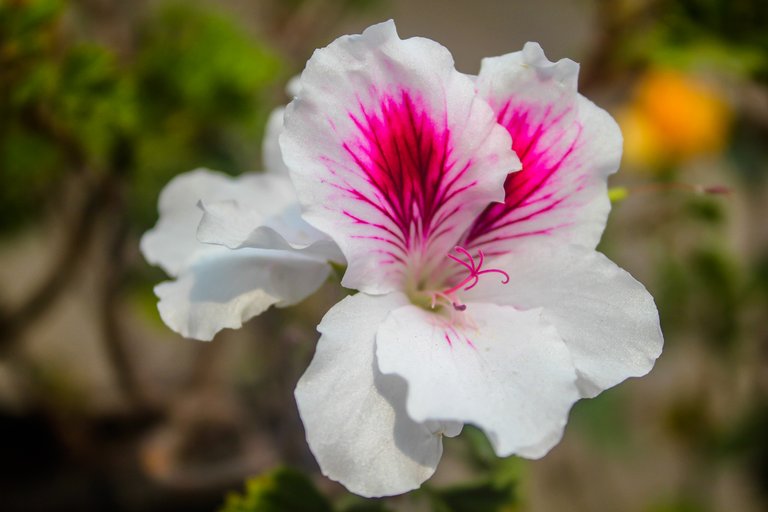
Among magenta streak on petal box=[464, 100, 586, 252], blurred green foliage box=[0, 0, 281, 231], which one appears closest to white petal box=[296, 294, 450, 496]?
magenta streak on petal box=[464, 100, 586, 252]

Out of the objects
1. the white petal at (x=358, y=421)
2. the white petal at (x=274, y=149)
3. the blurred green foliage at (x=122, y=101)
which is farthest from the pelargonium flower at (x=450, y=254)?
the blurred green foliage at (x=122, y=101)

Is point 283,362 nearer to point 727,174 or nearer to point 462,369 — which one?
point 462,369

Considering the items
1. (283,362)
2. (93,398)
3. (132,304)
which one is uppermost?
(283,362)

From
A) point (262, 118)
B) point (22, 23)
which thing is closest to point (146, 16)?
point (262, 118)

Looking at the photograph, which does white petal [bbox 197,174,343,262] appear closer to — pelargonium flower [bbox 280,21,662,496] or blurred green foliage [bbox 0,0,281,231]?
pelargonium flower [bbox 280,21,662,496]

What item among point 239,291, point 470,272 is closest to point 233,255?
point 239,291

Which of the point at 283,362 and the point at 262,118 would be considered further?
the point at 262,118

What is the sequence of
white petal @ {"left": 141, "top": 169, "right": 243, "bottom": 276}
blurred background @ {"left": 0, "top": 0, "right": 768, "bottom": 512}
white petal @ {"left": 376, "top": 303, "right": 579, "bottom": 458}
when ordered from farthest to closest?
blurred background @ {"left": 0, "top": 0, "right": 768, "bottom": 512}, white petal @ {"left": 141, "top": 169, "right": 243, "bottom": 276}, white petal @ {"left": 376, "top": 303, "right": 579, "bottom": 458}

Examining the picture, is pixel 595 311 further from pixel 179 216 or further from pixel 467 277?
pixel 179 216
